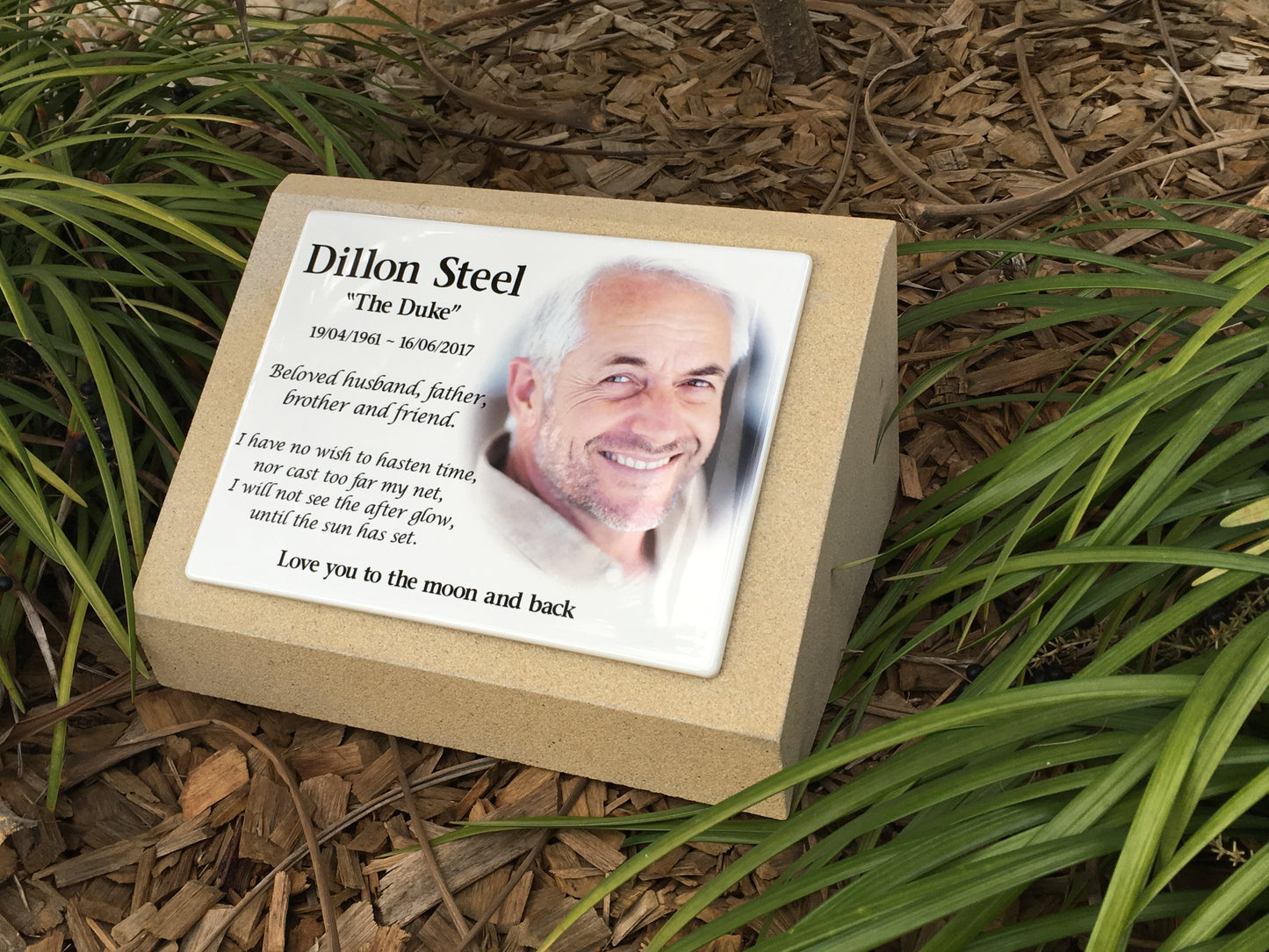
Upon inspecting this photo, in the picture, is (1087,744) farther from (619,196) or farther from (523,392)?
(619,196)

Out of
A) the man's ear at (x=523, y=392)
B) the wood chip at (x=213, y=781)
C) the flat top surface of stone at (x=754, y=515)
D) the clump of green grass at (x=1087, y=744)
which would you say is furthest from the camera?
the wood chip at (x=213, y=781)

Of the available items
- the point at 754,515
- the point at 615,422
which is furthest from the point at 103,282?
the point at 754,515

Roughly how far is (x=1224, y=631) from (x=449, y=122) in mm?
1469

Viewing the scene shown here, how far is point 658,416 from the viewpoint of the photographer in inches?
43.0

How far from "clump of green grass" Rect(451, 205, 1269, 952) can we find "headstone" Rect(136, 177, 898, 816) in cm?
12

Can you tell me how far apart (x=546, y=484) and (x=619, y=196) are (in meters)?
0.78

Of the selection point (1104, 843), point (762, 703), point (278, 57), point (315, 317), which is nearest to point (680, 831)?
point (762, 703)

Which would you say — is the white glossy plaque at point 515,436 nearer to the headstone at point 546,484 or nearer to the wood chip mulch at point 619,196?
the headstone at point 546,484

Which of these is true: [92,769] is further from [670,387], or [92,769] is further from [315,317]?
[670,387]

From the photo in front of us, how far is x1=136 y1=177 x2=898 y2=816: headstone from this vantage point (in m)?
1.04

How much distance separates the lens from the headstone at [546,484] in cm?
104

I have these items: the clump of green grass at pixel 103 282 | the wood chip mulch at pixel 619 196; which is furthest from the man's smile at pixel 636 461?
the clump of green grass at pixel 103 282

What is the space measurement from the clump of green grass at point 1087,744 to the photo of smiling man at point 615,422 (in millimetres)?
243

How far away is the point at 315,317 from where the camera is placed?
1.25 m
